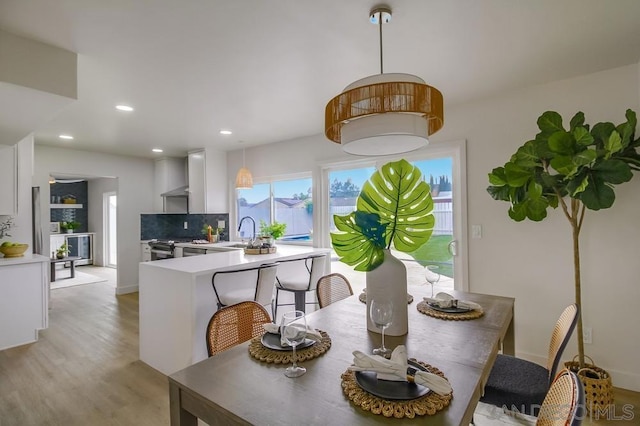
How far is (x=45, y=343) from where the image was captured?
3422 mm

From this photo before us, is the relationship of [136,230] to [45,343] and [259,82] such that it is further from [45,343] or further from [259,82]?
[259,82]

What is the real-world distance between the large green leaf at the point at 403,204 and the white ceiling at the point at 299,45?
2.87ft

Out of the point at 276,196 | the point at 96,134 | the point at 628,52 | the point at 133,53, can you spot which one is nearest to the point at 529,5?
the point at 628,52

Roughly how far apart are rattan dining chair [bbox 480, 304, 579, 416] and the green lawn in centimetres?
168

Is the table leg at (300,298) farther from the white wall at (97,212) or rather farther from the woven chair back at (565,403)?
the white wall at (97,212)

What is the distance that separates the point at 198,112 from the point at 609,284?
3.98 meters

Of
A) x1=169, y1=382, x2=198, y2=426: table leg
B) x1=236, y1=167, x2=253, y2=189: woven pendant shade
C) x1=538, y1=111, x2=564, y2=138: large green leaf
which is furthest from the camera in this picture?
x1=236, y1=167, x2=253, y2=189: woven pendant shade

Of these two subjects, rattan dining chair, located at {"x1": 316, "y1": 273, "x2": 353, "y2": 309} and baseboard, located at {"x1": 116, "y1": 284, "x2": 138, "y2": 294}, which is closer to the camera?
rattan dining chair, located at {"x1": 316, "y1": 273, "x2": 353, "y2": 309}

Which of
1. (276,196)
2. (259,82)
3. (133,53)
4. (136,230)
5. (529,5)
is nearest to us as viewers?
(529,5)

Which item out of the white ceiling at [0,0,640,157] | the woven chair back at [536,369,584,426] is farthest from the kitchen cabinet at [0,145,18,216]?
the woven chair back at [536,369,584,426]

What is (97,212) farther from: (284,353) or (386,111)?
(386,111)

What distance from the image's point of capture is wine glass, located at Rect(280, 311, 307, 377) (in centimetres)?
117

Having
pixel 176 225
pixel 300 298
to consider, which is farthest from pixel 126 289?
pixel 300 298

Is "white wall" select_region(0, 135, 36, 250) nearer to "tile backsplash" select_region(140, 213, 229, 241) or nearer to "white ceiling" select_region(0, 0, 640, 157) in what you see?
"white ceiling" select_region(0, 0, 640, 157)
